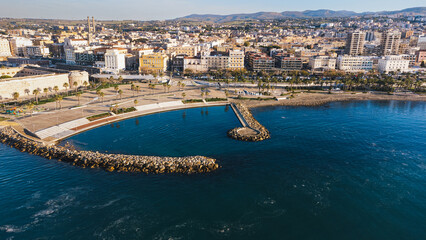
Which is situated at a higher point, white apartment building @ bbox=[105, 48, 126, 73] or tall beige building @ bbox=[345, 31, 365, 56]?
tall beige building @ bbox=[345, 31, 365, 56]

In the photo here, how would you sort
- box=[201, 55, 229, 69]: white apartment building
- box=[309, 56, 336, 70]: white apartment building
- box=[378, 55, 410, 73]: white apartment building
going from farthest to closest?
box=[309, 56, 336, 70]: white apartment building, box=[378, 55, 410, 73]: white apartment building, box=[201, 55, 229, 69]: white apartment building

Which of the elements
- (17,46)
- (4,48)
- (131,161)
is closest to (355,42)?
(131,161)

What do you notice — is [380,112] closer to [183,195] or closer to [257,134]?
[257,134]

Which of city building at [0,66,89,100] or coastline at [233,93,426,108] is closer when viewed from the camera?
city building at [0,66,89,100]

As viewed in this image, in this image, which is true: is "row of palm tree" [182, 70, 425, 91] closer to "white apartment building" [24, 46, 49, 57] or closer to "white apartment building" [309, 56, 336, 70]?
"white apartment building" [309, 56, 336, 70]

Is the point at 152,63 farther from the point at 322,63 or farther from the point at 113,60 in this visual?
the point at 322,63

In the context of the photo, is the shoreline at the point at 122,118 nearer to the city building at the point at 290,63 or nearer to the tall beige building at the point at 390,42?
the city building at the point at 290,63

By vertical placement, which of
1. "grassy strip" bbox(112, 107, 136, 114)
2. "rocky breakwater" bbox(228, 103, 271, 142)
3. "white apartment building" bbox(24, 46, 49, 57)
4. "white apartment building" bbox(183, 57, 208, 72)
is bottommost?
"rocky breakwater" bbox(228, 103, 271, 142)

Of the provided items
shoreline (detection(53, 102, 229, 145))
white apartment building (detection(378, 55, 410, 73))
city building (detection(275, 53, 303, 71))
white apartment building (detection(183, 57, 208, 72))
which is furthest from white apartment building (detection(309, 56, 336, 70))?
shoreline (detection(53, 102, 229, 145))
